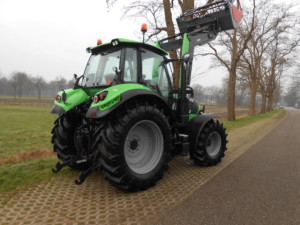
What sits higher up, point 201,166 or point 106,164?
point 106,164

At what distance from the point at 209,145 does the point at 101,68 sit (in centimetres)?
278

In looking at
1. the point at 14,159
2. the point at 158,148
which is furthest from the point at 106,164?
the point at 14,159

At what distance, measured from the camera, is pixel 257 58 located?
81.4 feet

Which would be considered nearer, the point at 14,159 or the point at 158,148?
the point at 158,148

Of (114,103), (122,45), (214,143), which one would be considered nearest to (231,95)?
(214,143)

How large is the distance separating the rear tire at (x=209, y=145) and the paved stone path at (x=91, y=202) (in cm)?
59

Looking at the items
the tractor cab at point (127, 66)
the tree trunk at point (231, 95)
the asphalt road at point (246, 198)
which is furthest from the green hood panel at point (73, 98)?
the tree trunk at point (231, 95)

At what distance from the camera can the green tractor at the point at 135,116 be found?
305cm

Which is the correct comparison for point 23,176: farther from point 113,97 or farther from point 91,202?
point 113,97

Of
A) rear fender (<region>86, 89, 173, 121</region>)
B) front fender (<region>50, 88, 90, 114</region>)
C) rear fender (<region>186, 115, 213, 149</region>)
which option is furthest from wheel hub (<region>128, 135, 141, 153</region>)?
rear fender (<region>186, 115, 213, 149</region>)

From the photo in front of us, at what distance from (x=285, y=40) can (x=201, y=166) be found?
2253 cm

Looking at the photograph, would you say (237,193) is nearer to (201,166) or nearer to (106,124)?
(201,166)

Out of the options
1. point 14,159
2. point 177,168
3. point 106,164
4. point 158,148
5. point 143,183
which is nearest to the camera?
point 106,164

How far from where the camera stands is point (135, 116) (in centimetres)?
318
